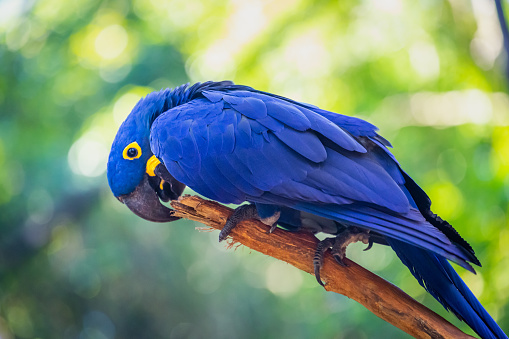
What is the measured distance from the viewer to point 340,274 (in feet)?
6.06

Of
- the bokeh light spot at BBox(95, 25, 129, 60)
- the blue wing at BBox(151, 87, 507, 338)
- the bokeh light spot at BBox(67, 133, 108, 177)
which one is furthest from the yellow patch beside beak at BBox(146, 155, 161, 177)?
the bokeh light spot at BBox(95, 25, 129, 60)

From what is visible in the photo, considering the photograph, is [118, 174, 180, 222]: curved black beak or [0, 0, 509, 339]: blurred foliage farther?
[0, 0, 509, 339]: blurred foliage

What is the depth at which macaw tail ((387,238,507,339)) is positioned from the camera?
5.42ft

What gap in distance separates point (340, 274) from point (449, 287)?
1.34ft

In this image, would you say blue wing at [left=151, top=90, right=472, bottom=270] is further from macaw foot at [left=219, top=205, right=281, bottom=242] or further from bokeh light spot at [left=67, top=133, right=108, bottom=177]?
bokeh light spot at [left=67, top=133, right=108, bottom=177]

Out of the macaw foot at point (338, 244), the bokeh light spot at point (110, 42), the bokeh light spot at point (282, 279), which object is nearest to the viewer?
the macaw foot at point (338, 244)

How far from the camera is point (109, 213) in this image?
4.99 m

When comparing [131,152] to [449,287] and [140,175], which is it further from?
[449,287]

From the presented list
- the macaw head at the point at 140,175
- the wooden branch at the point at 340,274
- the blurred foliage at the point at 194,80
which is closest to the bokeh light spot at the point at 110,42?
the blurred foliage at the point at 194,80

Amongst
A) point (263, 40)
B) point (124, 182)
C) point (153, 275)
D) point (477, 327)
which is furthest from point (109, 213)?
point (477, 327)

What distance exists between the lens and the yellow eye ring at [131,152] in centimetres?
220

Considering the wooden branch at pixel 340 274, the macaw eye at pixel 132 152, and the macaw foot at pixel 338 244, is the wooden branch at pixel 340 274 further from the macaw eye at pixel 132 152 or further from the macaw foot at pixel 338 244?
the macaw eye at pixel 132 152

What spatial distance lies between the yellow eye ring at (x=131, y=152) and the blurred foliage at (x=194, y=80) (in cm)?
199

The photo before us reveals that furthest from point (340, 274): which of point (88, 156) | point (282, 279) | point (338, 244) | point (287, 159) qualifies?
point (282, 279)
